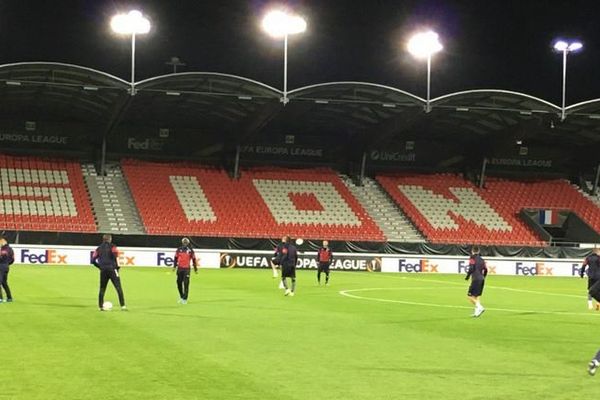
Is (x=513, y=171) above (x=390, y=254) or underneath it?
above

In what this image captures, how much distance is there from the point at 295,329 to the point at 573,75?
190 ft

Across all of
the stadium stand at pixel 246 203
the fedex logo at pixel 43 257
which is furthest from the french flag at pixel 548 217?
the fedex logo at pixel 43 257

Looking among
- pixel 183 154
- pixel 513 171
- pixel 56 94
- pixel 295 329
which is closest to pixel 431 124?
pixel 513 171

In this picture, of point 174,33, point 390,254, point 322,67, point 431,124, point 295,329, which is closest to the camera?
point 295,329

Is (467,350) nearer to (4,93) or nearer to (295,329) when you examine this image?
(295,329)

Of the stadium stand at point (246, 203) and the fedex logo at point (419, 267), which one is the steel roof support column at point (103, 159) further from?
the fedex logo at point (419, 267)

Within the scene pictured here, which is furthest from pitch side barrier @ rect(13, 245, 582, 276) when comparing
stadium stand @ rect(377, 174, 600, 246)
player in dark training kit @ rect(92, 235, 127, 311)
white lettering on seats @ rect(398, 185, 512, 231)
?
player in dark training kit @ rect(92, 235, 127, 311)

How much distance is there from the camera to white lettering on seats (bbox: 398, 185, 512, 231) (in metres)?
56.2

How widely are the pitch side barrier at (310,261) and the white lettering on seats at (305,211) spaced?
6.60 meters

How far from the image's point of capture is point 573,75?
6781 cm

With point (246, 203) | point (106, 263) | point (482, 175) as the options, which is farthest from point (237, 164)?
point (106, 263)

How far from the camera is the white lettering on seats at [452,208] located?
56.2m

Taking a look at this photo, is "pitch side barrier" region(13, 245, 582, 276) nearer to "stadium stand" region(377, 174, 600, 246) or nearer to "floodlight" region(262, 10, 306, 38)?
"stadium stand" region(377, 174, 600, 246)

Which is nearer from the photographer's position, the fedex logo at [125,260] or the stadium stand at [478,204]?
the fedex logo at [125,260]
